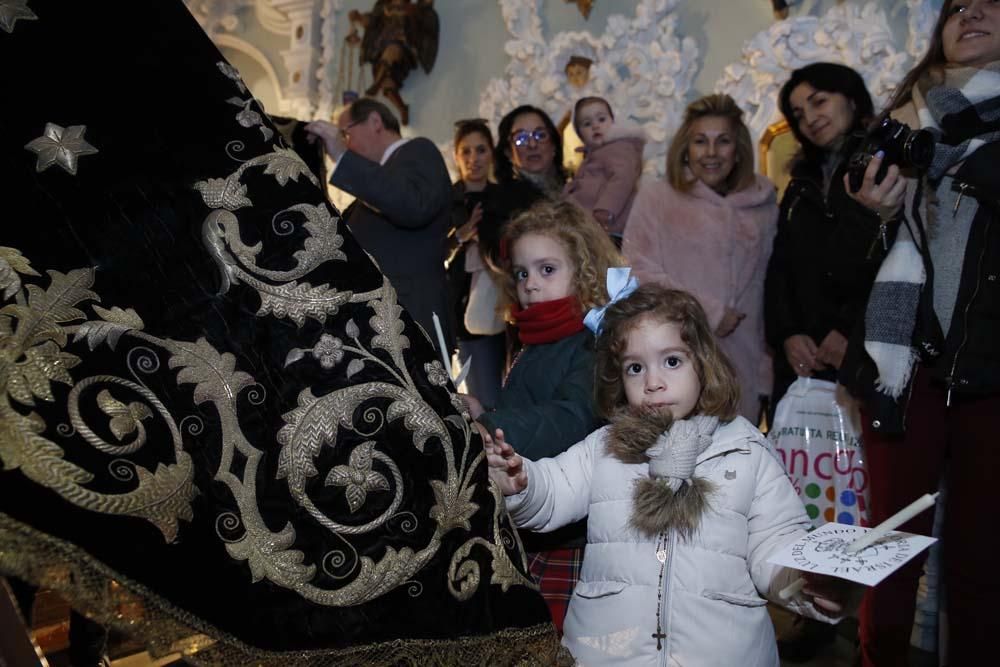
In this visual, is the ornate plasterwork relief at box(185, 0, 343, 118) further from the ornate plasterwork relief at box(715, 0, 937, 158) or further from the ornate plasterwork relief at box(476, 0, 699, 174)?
the ornate plasterwork relief at box(715, 0, 937, 158)

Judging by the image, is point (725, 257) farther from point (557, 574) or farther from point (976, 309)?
point (557, 574)

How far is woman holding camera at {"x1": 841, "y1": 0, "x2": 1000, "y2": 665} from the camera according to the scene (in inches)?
73.9

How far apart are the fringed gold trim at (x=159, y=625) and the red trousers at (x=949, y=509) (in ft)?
4.28

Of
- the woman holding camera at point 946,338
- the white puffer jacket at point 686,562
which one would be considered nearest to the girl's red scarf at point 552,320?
the white puffer jacket at point 686,562

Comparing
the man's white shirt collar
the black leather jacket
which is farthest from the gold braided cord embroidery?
the man's white shirt collar

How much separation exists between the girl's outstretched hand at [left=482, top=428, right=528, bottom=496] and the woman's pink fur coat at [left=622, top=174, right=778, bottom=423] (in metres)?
1.65

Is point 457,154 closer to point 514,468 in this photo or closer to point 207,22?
point 514,468

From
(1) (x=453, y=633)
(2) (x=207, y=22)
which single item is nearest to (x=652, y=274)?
(1) (x=453, y=633)

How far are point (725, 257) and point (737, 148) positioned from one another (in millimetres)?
422

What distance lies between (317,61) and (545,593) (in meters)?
5.79

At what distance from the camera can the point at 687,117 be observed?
3279 mm

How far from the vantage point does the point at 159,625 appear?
2.97 feet

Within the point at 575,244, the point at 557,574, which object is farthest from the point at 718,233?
the point at 557,574

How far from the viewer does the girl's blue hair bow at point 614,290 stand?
1911 mm
